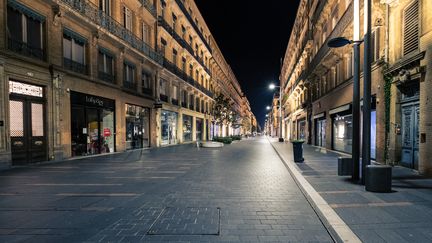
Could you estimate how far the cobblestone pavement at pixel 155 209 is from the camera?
391cm

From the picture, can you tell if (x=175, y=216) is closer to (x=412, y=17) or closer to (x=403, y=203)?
(x=403, y=203)

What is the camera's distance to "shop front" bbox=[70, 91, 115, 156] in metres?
14.4

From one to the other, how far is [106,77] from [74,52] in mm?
2976

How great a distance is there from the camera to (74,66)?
14.4m

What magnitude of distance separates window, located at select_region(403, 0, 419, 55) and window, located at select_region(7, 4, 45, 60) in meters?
16.6

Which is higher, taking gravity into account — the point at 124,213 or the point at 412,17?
the point at 412,17

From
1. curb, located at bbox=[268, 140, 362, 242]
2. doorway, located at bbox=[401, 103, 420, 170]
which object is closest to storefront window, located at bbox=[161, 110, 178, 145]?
doorway, located at bbox=[401, 103, 420, 170]

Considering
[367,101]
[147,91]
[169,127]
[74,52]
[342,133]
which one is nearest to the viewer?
[367,101]

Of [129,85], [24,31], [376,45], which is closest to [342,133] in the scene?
[376,45]

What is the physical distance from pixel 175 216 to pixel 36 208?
3.10m

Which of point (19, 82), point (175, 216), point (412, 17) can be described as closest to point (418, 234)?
point (175, 216)

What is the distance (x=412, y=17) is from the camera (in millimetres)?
9398

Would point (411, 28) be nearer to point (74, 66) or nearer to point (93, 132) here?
point (74, 66)

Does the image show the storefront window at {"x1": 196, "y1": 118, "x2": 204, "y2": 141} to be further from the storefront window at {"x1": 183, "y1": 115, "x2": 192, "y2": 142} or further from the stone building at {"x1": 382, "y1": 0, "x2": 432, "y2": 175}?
the stone building at {"x1": 382, "y1": 0, "x2": 432, "y2": 175}
